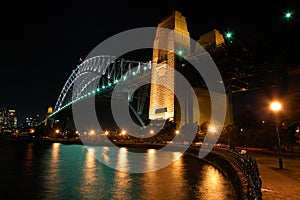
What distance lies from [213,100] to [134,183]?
24046 millimetres

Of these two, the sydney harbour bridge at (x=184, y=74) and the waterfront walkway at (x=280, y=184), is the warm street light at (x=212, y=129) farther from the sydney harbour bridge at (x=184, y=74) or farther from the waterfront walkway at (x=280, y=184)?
the waterfront walkway at (x=280, y=184)

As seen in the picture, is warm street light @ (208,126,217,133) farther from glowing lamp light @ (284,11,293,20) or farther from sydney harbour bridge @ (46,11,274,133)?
glowing lamp light @ (284,11,293,20)

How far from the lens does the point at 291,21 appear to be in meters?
18.0

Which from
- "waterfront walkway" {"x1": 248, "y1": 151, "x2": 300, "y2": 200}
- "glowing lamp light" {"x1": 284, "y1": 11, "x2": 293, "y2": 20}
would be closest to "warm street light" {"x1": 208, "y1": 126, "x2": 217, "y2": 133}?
"glowing lamp light" {"x1": 284, "y1": 11, "x2": 293, "y2": 20}

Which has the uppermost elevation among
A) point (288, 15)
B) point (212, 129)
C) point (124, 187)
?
point (288, 15)

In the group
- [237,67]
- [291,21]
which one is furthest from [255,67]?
[291,21]

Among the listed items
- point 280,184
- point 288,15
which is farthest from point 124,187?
point 288,15

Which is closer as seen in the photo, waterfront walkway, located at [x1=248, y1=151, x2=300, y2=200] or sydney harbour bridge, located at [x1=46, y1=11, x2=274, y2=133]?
waterfront walkway, located at [x1=248, y1=151, x2=300, y2=200]

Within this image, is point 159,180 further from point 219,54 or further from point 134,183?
point 219,54

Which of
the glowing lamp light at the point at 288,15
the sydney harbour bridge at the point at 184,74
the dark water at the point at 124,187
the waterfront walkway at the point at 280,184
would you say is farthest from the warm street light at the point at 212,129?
the waterfront walkway at the point at 280,184

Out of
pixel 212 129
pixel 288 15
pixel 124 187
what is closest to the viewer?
pixel 124 187

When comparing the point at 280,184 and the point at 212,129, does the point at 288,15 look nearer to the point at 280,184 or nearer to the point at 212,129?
the point at 212,129

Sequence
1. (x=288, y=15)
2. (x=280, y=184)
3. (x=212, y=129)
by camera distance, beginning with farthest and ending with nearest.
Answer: (x=212, y=129) < (x=288, y=15) < (x=280, y=184)

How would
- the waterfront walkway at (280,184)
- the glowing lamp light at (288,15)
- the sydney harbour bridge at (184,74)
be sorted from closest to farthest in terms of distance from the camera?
the waterfront walkway at (280,184) → the glowing lamp light at (288,15) → the sydney harbour bridge at (184,74)
